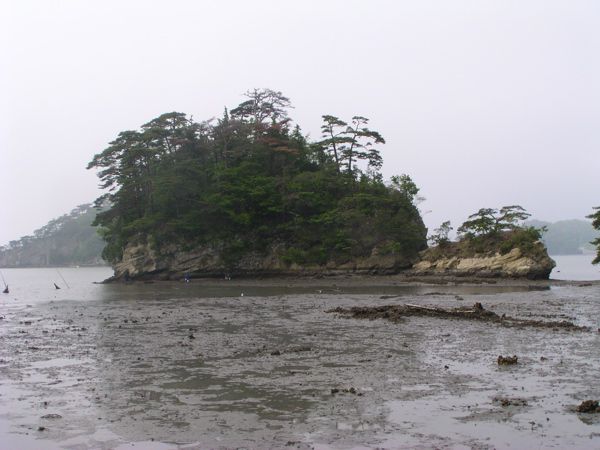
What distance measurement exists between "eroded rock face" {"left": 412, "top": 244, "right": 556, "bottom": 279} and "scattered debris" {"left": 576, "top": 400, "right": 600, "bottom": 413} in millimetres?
38767

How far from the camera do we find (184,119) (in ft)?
221

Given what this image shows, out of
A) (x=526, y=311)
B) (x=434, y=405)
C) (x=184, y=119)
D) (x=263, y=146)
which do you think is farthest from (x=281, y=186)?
(x=434, y=405)

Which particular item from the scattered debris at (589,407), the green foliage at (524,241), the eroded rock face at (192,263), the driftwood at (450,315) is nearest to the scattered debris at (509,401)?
the scattered debris at (589,407)

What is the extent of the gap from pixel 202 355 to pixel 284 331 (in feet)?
15.3

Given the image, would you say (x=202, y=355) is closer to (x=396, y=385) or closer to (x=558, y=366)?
(x=396, y=385)

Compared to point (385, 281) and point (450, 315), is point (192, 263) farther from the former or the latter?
point (450, 315)

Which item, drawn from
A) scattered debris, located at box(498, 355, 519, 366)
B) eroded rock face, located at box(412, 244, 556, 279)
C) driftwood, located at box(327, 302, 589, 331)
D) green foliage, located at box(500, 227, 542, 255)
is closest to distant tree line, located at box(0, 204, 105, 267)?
eroded rock face, located at box(412, 244, 556, 279)

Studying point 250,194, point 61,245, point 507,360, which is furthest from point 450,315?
point 61,245

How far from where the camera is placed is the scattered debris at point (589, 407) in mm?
8914

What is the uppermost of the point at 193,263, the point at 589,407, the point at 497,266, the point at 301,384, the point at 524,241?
the point at 524,241

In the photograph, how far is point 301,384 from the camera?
1120cm

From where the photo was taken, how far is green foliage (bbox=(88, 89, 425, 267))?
59.7m

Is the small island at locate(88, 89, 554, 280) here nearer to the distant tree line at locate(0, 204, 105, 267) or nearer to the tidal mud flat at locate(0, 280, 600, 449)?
the tidal mud flat at locate(0, 280, 600, 449)

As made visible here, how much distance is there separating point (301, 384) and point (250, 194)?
5122 centimetres
